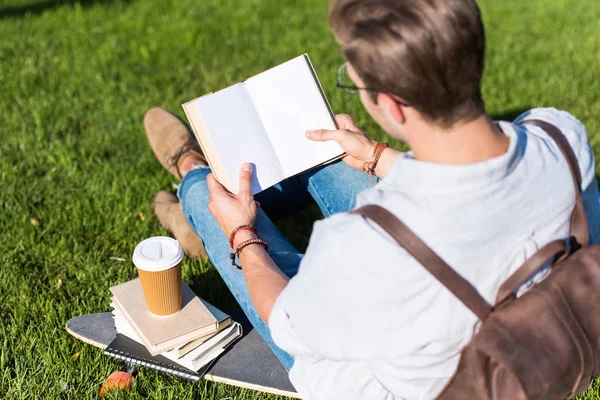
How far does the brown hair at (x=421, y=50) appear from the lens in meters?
1.37

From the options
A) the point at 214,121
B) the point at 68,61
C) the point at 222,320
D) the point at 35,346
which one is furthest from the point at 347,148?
the point at 68,61

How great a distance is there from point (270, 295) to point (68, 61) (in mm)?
3422

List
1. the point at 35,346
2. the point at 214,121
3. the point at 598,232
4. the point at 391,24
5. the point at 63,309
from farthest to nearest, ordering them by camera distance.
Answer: the point at 63,309
the point at 35,346
the point at 214,121
the point at 598,232
the point at 391,24

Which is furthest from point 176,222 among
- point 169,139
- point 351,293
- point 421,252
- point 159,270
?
point 421,252

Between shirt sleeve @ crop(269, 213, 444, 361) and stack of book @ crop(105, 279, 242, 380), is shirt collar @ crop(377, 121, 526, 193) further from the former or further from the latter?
stack of book @ crop(105, 279, 242, 380)

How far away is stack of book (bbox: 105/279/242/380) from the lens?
224cm

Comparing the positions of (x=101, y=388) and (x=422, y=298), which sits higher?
(x=422, y=298)

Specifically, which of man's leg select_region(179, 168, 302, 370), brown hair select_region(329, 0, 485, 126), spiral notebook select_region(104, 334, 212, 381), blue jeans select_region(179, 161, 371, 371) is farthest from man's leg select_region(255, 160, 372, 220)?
brown hair select_region(329, 0, 485, 126)

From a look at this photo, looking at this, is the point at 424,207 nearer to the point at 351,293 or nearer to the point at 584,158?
the point at 351,293

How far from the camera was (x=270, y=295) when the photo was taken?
1.78 m

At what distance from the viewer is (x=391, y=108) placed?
4.87ft

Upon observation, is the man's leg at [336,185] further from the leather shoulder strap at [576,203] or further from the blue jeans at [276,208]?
the leather shoulder strap at [576,203]

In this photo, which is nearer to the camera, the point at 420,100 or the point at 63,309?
the point at 420,100

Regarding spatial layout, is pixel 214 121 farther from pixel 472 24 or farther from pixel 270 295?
pixel 472 24
